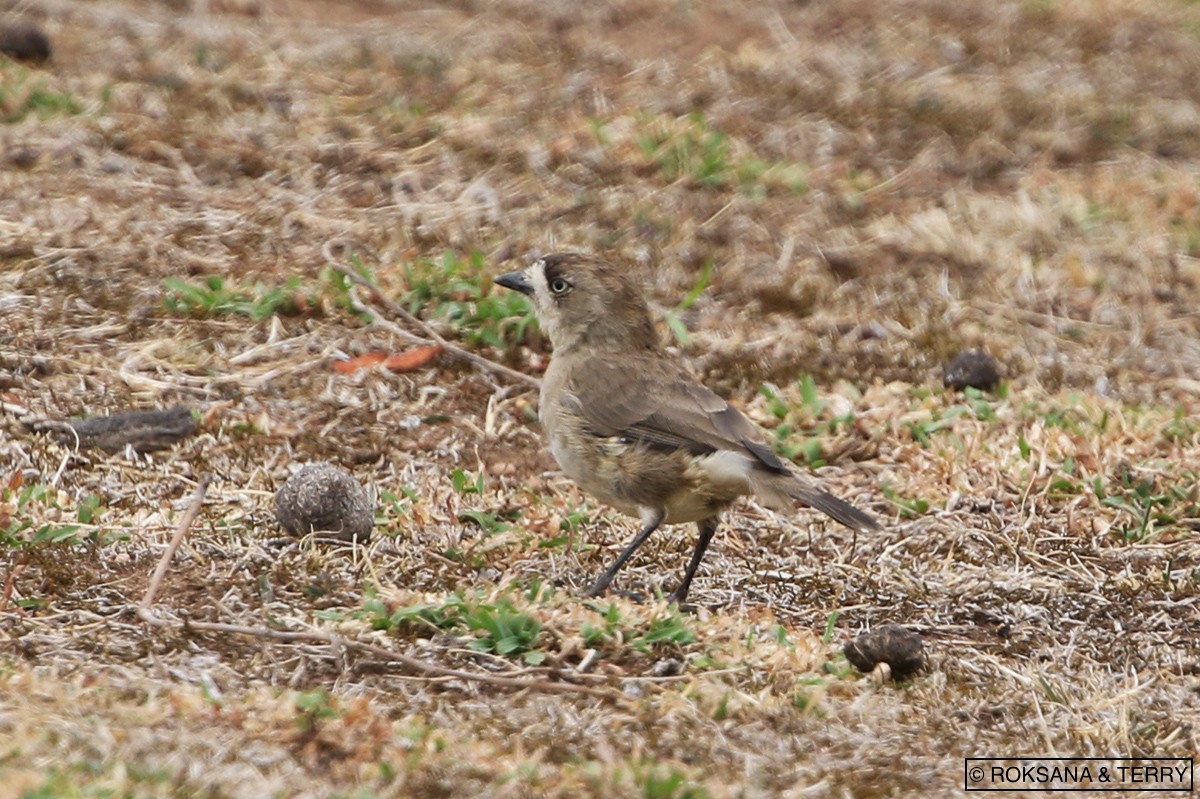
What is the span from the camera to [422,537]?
6.18m

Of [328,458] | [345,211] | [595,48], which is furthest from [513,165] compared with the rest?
[328,458]

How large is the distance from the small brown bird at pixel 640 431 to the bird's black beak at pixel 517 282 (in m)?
0.19

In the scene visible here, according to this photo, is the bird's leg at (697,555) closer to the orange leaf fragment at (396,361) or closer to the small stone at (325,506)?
the small stone at (325,506)

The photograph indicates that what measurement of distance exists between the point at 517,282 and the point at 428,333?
0.88m

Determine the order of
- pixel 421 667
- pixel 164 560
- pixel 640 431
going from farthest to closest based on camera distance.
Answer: pixel 640 431 < pixel 164 560 < pixel 421 667

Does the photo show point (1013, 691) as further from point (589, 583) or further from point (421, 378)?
point (421, 378)

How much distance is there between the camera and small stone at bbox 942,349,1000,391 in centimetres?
791

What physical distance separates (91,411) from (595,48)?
18.9 feet

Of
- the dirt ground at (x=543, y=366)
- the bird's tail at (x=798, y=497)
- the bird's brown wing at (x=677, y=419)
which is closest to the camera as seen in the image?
the dirt ground at (x=543, y=366)

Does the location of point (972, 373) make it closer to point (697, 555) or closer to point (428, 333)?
point (697, 555)

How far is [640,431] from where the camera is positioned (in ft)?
20.2

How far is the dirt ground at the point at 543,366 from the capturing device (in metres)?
4.80

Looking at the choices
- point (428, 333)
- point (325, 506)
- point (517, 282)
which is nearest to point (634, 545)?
point (325, 506)

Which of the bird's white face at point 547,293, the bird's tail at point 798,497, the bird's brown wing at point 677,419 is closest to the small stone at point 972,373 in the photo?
the bird's brown wing at point 677,419
